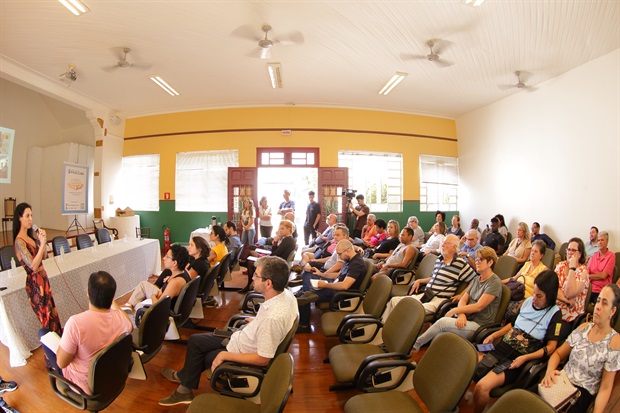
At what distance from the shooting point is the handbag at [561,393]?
68.6 inches

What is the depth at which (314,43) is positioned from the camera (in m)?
4.54

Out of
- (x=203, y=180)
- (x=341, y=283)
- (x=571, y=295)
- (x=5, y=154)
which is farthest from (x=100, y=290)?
(x=5, y=154)

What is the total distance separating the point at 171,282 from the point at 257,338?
128cm

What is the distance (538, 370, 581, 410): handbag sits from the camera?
5.71ft

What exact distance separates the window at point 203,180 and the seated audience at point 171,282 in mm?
5004

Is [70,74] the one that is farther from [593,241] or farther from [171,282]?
[593,241]

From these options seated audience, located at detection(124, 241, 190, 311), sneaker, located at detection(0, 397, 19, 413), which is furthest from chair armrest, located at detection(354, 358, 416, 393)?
sneaker, located at detection(0, 397, 19, 413)

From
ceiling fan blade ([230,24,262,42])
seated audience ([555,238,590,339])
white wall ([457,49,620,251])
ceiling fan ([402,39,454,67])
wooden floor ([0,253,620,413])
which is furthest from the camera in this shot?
white wall ([457,49,620,251])

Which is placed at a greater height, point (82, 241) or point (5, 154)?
point (5, 154)

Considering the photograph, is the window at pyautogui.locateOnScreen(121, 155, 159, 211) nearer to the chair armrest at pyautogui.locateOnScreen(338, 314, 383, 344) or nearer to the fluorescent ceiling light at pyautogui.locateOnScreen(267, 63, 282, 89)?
the fluorescent ceiling light at pyautogui.locateOnScreen(267, 63, 282, 89)

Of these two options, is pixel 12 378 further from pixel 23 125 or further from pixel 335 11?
pixel 23 125

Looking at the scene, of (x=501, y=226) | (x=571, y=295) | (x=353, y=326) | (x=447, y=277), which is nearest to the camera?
(x=353, y=326)

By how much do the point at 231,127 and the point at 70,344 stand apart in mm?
6697

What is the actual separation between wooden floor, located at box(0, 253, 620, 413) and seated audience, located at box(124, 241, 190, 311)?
570 millimetres
